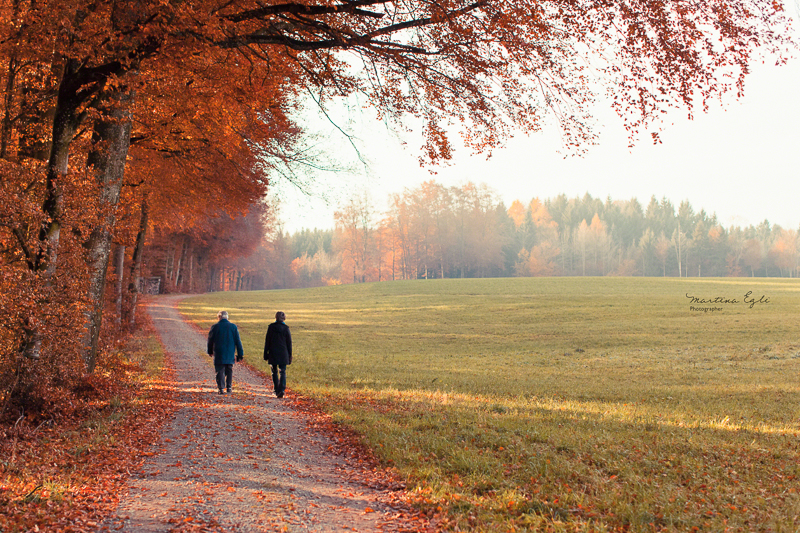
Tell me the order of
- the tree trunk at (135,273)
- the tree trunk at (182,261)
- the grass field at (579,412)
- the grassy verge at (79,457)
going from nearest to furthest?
the grassy verge at (79,457) < the grass field at (579,412) < the tree trunk at (135,273) < the tree trunk at (182,261)

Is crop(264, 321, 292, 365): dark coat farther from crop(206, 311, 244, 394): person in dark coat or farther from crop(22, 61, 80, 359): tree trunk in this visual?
crop(22, 61, 80, 359): tree trunk

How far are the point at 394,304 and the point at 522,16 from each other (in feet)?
112

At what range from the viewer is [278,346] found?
1035cm

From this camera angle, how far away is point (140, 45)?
7406 millimetres

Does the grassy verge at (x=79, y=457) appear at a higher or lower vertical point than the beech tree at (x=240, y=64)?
lower

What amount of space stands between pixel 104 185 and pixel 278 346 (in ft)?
14.4

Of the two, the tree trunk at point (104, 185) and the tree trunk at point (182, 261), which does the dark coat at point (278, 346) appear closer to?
the tree trunk at point (104, 185)

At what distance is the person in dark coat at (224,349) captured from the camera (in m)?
10.6

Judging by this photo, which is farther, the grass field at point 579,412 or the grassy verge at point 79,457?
the grass field at point 579,412

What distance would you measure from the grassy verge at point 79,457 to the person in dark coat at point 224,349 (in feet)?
3.88

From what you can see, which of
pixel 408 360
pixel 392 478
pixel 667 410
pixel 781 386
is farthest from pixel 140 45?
Answer: pixel 781 386

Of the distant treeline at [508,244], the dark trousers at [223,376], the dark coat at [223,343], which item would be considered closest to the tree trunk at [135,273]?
the dark coat at [223,343]

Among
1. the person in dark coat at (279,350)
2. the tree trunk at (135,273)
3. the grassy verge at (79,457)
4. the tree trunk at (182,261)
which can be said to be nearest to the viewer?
the grassy verge at (79,457)

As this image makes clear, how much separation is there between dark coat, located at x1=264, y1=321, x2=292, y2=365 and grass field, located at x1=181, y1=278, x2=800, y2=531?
1048 millimetres
